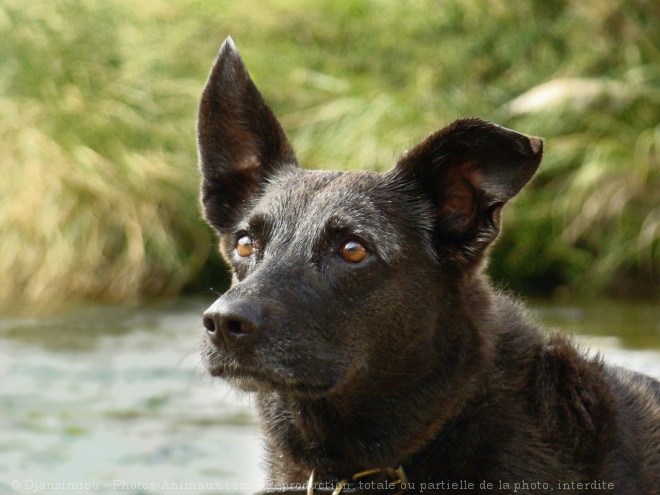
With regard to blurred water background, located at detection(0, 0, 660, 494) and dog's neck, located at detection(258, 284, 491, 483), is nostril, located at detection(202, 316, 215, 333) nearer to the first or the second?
dog's neck, located at detection(258, 284, 491, 483)

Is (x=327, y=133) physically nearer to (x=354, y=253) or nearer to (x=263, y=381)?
(x=354, y=253)

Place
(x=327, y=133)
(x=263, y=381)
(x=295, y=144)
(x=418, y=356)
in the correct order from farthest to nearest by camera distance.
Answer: (x=327, y=133), (x=295, y=144), (x=418, y=356), (x=263, y=381)

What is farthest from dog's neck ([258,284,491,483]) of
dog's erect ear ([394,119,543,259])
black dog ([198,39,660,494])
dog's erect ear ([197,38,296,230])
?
dog's erect ear ([197,38,296,230])

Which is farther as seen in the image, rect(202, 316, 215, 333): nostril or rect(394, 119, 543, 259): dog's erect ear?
rect(394, 119, 543, 259): dog's erect ear

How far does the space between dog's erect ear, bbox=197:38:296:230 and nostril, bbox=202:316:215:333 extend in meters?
0.87

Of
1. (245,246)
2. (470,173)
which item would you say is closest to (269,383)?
(245,246)

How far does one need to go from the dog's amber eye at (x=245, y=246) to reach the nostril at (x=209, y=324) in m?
0.52

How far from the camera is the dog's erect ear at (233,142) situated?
13.0ft

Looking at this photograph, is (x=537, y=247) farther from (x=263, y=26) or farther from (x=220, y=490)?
(x=220, y=490)

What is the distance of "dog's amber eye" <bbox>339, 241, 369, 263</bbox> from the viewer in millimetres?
3529

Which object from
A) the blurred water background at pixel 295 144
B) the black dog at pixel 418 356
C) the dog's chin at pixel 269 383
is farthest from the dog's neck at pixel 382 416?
the blurred water background at pixel 295 144

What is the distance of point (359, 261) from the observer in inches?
139

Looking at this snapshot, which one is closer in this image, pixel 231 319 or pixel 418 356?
pixel 231 319

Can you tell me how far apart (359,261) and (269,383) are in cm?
51
